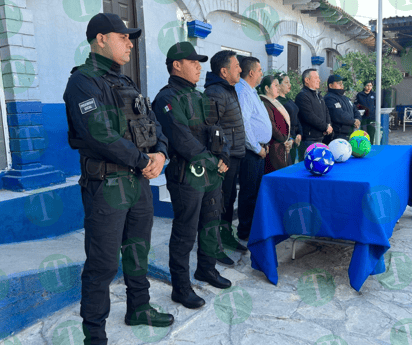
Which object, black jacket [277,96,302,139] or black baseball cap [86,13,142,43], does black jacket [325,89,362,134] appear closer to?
black jacket [277,96,302,139]

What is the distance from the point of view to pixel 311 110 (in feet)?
16.1

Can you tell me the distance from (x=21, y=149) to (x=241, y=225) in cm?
239

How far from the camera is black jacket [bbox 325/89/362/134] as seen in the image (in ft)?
18.5

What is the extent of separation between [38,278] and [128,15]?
4.34 m

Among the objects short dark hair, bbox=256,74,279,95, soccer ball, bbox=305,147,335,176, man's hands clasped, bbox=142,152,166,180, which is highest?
short dark hair, bbox=256,74,279,95

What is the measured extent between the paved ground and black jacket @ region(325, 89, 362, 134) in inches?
104

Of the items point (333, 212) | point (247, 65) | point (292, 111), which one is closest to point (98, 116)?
point (333, 212)

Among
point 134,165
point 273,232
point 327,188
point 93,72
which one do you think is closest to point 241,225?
point 273,232

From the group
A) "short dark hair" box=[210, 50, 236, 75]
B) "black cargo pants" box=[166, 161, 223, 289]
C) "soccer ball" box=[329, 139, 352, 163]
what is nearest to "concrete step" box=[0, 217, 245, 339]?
"black cargo pants" box=[166, 161, 223, 289]

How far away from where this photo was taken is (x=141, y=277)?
8.21ft

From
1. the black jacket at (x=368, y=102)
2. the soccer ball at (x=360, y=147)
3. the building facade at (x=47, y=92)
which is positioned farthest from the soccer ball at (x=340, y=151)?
the black jacket at (x=368, y=102)

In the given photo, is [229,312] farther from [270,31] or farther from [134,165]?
[270,31]

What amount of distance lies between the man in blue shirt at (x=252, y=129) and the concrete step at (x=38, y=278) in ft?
3.03

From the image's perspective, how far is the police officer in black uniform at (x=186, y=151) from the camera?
2666 millimetres
